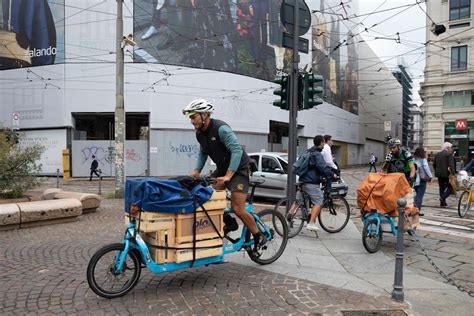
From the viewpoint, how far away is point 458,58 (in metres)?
35.4

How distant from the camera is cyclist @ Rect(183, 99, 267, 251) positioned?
14.3 ft

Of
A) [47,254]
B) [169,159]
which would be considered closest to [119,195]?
[47,254]

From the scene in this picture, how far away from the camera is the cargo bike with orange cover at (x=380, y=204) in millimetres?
5968

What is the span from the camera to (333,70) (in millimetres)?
47812

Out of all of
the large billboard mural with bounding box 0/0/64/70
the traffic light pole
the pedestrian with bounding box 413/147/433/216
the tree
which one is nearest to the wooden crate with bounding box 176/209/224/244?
the traffic light pole

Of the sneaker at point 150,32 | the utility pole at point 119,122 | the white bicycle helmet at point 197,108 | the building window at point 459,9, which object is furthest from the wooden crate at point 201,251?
the building window at point 459,9

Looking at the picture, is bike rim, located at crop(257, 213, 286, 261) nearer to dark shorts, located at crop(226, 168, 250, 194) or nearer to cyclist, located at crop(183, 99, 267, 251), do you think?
cyclist, located at crop(183, 99, 267, 251)

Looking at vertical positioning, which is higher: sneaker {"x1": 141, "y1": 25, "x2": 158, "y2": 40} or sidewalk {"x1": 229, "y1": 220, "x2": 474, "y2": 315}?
sneaker {"x1": 141, "y1": 25, "x2": 158, "y2": 40}

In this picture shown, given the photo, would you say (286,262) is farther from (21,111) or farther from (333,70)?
(333,70)

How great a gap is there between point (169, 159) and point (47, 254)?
2231cm

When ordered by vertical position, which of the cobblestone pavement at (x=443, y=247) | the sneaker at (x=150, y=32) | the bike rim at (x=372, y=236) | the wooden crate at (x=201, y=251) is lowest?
the cobblestone pavement at (x=443, y=247)

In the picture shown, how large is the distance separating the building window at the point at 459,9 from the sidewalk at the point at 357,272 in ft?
115

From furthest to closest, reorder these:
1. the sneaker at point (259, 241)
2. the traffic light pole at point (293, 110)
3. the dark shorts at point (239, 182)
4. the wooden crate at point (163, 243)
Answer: the traffic light pole at point (293, 110) < the sneaker at point (259, 241) < the dark shorts at point (239, 182) < the wooden crate at point (163, 243)

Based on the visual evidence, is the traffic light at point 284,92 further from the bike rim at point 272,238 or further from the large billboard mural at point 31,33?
the large billboard mural at point 31,33
